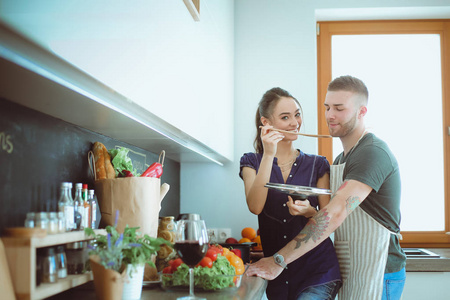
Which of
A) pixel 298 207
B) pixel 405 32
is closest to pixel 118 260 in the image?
pixel 298 207

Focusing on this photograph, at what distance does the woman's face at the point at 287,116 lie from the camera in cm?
211

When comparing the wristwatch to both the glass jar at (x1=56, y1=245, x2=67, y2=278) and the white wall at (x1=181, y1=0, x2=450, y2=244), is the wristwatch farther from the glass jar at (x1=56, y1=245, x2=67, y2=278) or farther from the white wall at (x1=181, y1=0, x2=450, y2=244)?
the white wall at (x1=181, y1=0, x2=450, y2=244)

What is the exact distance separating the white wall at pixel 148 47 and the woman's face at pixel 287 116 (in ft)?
1.00

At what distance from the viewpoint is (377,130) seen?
342 centimetres

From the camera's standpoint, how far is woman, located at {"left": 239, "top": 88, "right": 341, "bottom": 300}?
1.93m

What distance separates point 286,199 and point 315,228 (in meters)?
0.26

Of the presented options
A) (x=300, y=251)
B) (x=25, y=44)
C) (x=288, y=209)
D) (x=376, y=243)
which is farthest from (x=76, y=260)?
(x=376, y=243)

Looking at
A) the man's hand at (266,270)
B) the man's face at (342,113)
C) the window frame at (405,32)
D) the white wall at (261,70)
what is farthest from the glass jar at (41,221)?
the window frame at (405,32)

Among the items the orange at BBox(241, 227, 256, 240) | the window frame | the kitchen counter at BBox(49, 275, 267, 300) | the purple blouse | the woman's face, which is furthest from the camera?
the window frame

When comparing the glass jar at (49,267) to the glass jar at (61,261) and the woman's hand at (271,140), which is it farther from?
the woman's hand at (271,140)

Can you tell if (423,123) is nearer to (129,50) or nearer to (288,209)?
(288,209)

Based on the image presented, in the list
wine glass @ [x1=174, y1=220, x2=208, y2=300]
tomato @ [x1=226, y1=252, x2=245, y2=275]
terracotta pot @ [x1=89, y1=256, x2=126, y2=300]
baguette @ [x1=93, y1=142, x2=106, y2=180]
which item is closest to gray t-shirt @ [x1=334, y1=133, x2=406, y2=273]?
tomato @ [x1=226, y1=252, x2=245, y2=275]

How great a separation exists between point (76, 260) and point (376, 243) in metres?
1.27

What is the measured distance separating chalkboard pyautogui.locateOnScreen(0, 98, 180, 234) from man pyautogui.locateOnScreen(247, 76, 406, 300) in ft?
2.64
